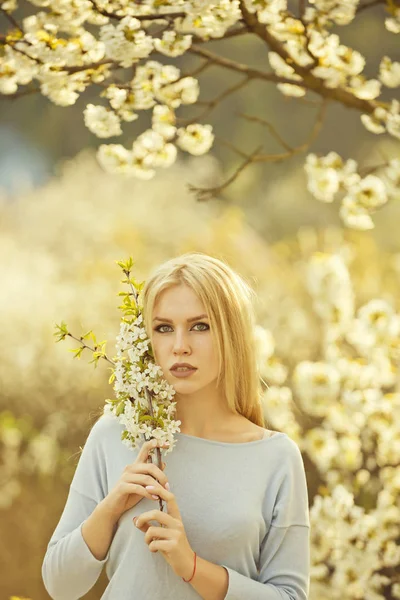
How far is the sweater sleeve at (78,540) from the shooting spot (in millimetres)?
1111

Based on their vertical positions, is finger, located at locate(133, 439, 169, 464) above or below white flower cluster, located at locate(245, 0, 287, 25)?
below

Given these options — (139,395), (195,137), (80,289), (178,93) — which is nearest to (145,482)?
(139,395)

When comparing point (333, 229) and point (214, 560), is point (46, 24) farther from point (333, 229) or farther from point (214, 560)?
point (333, 229)

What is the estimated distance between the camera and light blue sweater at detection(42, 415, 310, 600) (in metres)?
1.12

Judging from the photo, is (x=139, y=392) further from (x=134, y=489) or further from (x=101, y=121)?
(x=101, y=121)

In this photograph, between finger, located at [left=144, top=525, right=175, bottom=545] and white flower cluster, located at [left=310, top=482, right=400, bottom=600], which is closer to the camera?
finger, located at [left=144, top=525, right=175, bottom=545]

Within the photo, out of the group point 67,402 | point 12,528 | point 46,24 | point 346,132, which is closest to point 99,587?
point 12,528

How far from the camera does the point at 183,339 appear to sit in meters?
1.13

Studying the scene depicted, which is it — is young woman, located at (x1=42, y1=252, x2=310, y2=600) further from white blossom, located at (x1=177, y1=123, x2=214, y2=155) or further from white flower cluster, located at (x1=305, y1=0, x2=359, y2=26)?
white blossom, located at (x1=177, y1=123, x2=214, y2=155)

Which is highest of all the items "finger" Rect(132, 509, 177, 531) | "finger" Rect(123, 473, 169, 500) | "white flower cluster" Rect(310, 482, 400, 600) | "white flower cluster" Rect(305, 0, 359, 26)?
"white flower cluster" Rect(305, 0, 359, 26)

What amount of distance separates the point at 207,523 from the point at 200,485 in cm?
5

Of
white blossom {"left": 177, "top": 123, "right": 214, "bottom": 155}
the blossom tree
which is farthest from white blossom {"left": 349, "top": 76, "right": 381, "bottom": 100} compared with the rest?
white blossom {"left": 177, "top": 123, "right": 214, "bottom": 155}

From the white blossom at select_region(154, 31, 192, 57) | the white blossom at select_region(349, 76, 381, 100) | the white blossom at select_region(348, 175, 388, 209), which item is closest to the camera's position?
the white blossom at select_region(154, 31, 192, 57)

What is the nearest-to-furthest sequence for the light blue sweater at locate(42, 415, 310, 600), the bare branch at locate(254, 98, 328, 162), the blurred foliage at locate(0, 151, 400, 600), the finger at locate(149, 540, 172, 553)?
the finger at locate(149, 540, 172, 553), the light blue sweater at locate(42, 415, 310, 600), the bare branch at locate(254, 98, 328, 162), the blurred foliage at locate(0, 151, 400, 600)
